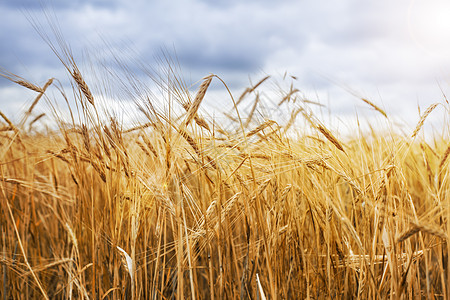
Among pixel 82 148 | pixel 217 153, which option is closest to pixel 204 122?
pixel 217 153

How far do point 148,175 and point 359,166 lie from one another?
985 millimetres

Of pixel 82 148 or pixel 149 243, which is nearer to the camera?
pixel 82 148

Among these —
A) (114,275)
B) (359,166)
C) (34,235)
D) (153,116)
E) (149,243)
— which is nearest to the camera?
(153,116)

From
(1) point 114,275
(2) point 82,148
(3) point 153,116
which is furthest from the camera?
(2) point 82,148

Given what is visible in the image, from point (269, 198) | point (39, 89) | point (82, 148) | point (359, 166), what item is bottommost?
point (269, 198)

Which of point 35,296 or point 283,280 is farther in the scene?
point 35,296

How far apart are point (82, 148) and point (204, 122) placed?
68 cm

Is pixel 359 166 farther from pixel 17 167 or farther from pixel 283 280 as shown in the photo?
pixel 17 167

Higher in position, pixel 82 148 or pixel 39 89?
pixel 39 89

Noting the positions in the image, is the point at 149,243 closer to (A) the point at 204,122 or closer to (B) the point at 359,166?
(A) the point at 204,122

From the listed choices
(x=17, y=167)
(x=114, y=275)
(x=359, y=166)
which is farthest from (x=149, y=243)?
(x=17, y=167)

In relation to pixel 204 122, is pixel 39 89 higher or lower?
higher

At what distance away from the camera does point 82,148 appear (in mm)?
1765

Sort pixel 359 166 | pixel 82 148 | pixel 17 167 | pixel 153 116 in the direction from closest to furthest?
pixel 153 116, pixel 359 166, pixel 82 148, pixel 17 167
